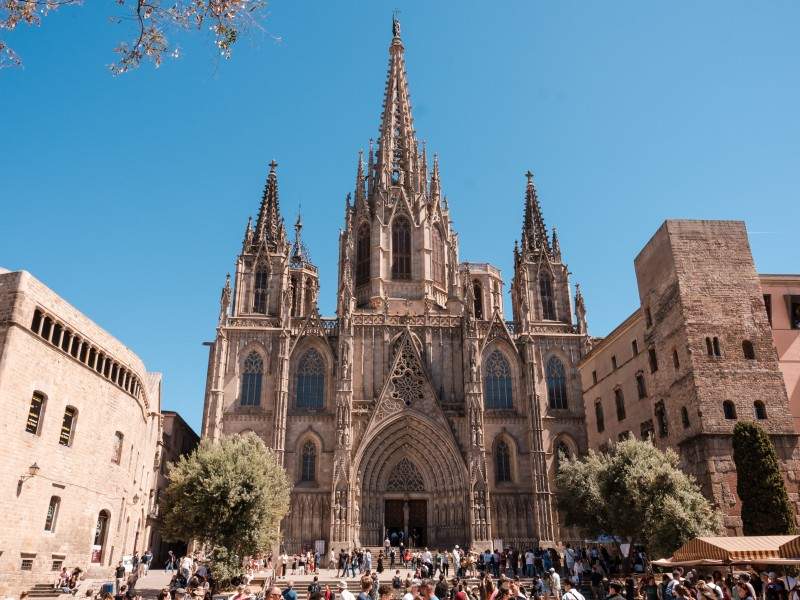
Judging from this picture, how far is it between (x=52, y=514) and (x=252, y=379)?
17.5 m

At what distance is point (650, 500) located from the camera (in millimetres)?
22703

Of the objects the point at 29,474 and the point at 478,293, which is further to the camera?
the point at 478,293

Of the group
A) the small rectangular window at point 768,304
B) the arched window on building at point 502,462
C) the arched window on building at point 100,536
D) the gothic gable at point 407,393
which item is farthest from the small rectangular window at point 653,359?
the arched window on building at point 100,536

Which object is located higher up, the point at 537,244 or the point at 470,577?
the point at 537,244

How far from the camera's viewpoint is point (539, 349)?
41.7m

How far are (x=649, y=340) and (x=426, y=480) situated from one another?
16.2m

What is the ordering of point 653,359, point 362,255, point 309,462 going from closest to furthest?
point 653,359 < point 309,462 < point 362,255

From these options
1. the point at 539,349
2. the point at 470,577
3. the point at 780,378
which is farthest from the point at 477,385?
the point at 780,378

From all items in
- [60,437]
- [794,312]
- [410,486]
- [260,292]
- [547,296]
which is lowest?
[410,486]

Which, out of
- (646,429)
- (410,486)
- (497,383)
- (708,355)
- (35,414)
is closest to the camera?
(35,414)

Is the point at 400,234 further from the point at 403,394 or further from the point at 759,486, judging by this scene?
the point at 759,486

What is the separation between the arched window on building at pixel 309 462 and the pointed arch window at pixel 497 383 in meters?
11.2

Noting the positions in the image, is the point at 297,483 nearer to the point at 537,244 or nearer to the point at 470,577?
the point at 470,577

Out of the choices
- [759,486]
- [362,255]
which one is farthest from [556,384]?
[759,486]
